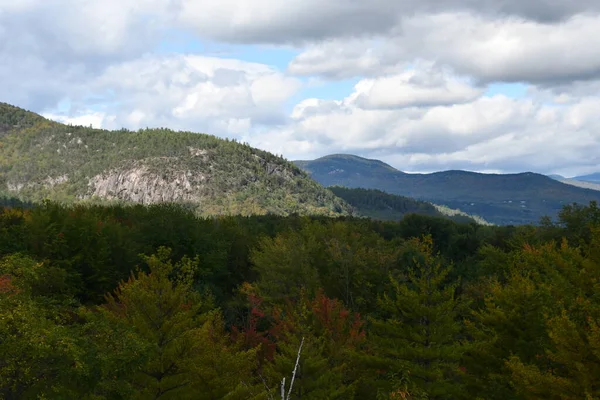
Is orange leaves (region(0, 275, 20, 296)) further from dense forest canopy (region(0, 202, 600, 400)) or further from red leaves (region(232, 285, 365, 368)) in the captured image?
red leaves (region(232, 285, 365, 368))

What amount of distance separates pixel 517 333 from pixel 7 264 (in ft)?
87.5

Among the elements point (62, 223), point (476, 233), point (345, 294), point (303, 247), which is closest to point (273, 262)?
point (303, 247)

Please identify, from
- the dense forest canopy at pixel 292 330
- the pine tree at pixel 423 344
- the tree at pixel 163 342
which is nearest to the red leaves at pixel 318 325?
the dense forest canopy at pixel 292 330

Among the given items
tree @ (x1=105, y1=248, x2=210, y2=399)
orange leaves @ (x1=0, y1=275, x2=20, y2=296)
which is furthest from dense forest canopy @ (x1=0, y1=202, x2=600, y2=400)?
orange leaves @ (x1=0, y1=275, x2=20, y2=296)

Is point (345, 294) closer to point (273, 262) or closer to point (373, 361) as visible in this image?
point (273, 262)

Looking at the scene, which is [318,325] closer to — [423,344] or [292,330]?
[292,330]

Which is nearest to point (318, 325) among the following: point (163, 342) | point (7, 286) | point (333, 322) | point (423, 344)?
point (333, 322)

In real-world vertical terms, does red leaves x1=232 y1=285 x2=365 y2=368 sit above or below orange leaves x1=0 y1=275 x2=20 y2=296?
below

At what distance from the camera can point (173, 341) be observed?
75.7ft

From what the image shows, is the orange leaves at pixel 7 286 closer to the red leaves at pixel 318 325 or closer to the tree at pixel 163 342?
the tree at pixel 163 342

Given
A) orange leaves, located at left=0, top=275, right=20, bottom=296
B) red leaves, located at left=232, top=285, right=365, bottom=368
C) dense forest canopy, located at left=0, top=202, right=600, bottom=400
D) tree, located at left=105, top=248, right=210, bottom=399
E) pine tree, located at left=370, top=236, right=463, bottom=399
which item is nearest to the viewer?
dense forest canopy, located at left=0, top=202, right=600, bottom=400

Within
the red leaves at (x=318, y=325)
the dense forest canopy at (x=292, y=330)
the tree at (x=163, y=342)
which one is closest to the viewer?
the dense forest canopy at (x=292, y=330)

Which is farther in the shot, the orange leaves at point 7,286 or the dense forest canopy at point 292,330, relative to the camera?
the orange leaves at point 7,286

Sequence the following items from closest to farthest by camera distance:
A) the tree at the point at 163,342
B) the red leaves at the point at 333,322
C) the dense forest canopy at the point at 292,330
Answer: the dense forest canopy at the point at 292,330 → the tree at the point at 163,342 → the red leaves at the point at 333,322
